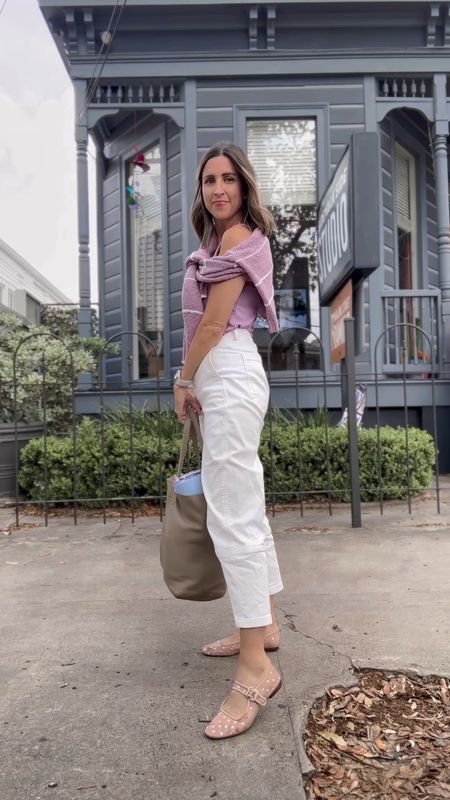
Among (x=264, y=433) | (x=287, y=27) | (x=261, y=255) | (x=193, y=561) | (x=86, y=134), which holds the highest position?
(x=287, y=27)

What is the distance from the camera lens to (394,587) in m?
3.03

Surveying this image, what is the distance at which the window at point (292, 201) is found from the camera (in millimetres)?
7559

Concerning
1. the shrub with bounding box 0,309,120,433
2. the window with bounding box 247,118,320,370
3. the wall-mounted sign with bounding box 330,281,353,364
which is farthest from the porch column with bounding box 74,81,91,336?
the wall-mounted sign with bounding box 330,281,353,364

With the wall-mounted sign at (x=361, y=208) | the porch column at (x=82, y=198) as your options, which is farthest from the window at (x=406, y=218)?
the wall-mounted sign at (x=361, y=208)

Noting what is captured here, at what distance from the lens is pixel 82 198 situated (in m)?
7.32

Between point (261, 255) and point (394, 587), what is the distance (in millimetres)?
1932

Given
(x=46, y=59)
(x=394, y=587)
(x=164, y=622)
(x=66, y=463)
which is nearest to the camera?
(x=164, y=622)

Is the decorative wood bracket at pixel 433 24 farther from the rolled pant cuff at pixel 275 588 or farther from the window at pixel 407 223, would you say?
the rolled pant cuff at pixel 275 588

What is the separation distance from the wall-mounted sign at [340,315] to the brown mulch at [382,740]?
2809 millimetres

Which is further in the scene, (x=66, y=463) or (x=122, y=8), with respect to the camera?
(x=122, y=8)

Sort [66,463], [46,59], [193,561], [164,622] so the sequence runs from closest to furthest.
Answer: [193,561] < [164,622] < [66,463] < [46,59]

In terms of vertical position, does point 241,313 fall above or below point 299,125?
below

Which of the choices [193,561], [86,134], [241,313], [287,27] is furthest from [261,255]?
[287,27]

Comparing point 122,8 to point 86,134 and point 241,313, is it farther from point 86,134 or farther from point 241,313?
point 241,313
